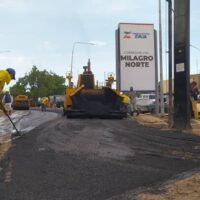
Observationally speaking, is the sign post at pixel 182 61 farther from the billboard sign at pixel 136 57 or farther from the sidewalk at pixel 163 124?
the billboard sign at pixel 136 57

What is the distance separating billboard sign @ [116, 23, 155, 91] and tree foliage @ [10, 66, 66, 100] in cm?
9874

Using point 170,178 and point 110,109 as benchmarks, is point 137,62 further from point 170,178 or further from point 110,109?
point 170,178

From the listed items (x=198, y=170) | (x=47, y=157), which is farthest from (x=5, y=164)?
(x=198, y=170)

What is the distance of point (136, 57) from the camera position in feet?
116

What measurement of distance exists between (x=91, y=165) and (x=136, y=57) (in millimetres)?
26096

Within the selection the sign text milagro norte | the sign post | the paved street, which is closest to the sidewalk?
the sign post

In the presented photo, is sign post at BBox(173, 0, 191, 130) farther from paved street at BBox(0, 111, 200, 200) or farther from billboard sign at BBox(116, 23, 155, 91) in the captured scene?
billboard sign at BBox(116, 23, 155, 91)

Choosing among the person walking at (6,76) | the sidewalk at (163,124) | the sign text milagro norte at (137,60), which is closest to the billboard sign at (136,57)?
the sign text milagro norte at (137,60)

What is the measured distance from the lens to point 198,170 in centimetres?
924

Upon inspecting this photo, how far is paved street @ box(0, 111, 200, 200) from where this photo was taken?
782 cm

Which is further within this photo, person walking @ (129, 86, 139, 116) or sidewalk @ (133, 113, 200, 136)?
person walking @ (129, 86, 139, 116)

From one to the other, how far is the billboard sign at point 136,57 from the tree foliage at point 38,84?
Result: 324 ft

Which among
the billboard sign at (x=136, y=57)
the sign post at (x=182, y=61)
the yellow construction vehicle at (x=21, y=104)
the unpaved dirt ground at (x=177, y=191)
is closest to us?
the unpaved dirt ground at (x=177, y=191)

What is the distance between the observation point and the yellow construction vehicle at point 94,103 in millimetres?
26391
